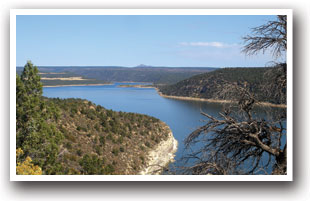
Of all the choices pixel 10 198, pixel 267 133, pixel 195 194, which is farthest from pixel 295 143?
pixel 10 198

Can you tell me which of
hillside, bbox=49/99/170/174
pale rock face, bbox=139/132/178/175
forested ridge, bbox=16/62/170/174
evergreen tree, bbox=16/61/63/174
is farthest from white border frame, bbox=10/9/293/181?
pale rock face, bbox=139/132/178/175

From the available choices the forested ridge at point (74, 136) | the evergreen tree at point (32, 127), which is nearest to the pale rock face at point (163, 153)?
the forested ridge at point (74, 136)

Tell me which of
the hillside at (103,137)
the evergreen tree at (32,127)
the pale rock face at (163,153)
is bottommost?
the pale rock face at (163,153)

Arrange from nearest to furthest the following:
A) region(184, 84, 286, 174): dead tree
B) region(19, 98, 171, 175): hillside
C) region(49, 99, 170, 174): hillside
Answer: region(184, 84, 286, 174): dead tree, region(19, 98, 171, 175): hillside, region(49, 99, 170, 174): hillside

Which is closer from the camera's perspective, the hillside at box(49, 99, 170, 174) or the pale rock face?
the hillside at box(49, 99, 170, 174)

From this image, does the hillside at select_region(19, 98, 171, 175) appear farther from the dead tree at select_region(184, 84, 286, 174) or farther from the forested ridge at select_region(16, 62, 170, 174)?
the dead tree at select_region(184, 84, 286, 174)

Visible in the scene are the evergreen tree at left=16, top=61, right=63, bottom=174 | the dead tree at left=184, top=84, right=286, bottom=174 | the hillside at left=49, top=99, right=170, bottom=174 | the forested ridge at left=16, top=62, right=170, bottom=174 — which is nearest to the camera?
the dead tree at left=184, top=84, right=286, bottom=174
